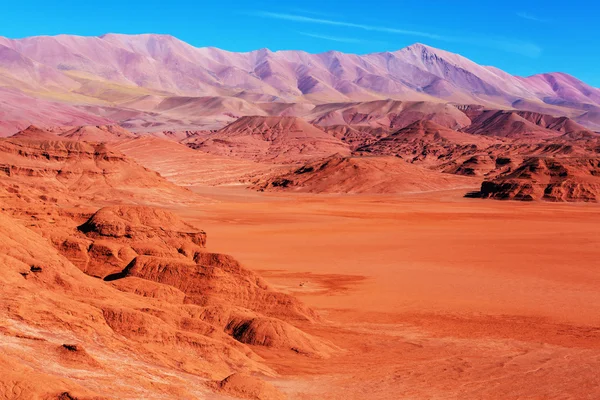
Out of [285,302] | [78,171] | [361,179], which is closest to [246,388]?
[285,302]

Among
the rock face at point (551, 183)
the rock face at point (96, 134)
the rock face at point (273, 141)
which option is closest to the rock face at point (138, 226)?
the rock face at point (551, 183)

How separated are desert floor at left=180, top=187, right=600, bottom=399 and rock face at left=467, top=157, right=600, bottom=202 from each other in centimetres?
2602

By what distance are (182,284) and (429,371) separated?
735cm

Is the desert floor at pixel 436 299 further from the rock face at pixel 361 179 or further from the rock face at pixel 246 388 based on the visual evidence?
the rock face at pixel 361 179

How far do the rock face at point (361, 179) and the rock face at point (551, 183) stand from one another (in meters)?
9.18

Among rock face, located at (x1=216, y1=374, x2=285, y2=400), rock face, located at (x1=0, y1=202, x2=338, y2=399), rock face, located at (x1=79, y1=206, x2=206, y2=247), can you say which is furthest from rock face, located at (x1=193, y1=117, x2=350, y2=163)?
rock face, located at (x1=216, y1=374, x2=285, y2=400)

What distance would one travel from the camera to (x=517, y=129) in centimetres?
17425

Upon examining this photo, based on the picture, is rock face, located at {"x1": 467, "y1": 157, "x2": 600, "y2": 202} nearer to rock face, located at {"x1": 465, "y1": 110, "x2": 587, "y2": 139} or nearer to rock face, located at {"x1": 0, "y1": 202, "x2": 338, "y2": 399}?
rock face, located at {"x1": 0, "y1": 202, "x2": 338, "y2": 399}

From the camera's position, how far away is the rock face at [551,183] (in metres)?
81.4

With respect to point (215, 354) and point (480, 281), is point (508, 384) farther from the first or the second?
point (480, 281)

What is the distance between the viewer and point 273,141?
15975cm

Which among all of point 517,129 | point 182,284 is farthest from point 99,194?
point 517,129

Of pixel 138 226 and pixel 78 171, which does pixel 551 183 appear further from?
pixel 138 226

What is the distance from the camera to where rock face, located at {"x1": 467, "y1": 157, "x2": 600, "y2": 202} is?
267 ft
